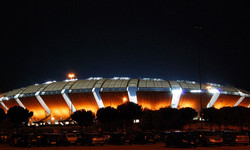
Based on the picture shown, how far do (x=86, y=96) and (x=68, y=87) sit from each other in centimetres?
662

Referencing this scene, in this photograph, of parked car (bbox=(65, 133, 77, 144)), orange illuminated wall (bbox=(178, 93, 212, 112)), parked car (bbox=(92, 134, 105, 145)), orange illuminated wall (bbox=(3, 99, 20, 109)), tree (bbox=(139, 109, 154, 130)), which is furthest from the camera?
orange illuminated wall (bbox=(3, 99, 20, 109))

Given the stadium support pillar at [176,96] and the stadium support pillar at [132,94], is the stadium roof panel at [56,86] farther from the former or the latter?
the stadium support pillar at [176,96]

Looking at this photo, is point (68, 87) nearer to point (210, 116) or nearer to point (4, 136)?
point (210, 116)

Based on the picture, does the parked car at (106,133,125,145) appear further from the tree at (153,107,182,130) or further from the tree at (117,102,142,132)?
the tree at (153,107,182,130)

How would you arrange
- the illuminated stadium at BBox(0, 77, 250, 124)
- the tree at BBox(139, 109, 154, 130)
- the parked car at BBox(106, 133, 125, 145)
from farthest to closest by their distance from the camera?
the illuminated stadium at BBox(0, 77, 250, 124), the tree at BBox(139, 109, 154, 130), the parked car at BBox(106, 133, 125, 145)

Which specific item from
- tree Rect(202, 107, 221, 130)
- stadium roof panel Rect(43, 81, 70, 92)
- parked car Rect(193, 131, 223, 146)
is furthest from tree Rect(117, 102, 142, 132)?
parked car Rect(193, 131, 223, 146)

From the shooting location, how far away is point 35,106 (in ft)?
294

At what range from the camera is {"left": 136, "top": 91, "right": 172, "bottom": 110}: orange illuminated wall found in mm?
80250

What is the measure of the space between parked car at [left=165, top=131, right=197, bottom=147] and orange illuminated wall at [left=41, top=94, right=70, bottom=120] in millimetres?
58540

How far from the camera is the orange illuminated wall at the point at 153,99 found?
263ft

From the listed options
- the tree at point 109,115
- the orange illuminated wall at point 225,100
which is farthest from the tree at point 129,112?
the orange illuminated wall at point 225,100

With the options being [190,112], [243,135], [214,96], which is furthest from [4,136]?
[214,96]

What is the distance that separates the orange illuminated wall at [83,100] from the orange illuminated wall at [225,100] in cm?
3495

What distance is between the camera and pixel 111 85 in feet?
274
